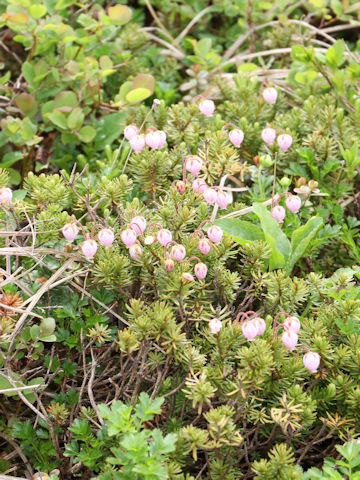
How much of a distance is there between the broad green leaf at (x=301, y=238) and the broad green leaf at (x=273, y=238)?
0.03 meters

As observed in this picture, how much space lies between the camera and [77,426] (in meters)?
1.67

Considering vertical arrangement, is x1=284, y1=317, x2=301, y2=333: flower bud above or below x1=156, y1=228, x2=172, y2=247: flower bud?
below

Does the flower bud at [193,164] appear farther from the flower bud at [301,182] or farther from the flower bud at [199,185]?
the flower bud at [301,182]

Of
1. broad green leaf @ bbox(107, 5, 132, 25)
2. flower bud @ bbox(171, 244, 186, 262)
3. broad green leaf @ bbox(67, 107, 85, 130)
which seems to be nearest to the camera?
flower bud @ bbox(171, 244, 186, 262)

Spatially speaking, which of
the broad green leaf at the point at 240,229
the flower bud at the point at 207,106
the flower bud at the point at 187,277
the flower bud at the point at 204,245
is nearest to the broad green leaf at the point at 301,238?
the broad green leaf at the point at 240,229

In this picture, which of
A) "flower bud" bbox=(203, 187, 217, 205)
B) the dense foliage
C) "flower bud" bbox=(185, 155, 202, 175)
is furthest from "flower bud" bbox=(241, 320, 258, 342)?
"flower bud" bbox=(185, 155, 202, 175)

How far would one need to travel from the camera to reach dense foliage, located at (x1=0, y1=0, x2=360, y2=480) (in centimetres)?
157

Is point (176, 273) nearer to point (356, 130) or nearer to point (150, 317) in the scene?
Result: point (150, 317)

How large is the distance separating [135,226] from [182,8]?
2.31m

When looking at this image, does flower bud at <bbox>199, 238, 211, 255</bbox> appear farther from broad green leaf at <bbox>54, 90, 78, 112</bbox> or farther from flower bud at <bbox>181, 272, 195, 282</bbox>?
broad green leaf at <bbox>54, 90, 78, 112</bbox>

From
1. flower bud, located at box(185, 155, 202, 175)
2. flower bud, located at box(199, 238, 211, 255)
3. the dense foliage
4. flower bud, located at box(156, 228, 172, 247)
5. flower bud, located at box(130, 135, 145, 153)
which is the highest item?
flower bud, located at box(130, 135, 145, 153)

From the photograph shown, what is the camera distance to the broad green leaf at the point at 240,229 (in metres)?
1.95

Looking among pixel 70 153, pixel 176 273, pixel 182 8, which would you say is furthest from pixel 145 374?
pixel 182 8

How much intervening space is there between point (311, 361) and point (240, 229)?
0.58 metres
